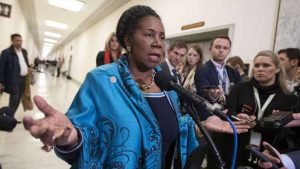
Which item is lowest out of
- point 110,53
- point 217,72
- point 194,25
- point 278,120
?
point 278,120

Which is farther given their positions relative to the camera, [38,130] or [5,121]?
[5,121]

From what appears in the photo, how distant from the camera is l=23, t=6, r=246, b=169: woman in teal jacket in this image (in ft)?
3.27

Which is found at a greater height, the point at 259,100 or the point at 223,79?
the point at 223,79

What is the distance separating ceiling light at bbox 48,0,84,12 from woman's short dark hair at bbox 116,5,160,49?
9.05 metres

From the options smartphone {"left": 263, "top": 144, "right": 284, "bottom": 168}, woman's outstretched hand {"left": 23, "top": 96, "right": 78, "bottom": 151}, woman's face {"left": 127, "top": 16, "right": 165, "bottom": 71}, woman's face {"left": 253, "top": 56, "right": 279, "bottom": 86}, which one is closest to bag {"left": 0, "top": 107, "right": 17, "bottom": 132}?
woman's outstretched hand {"left": 23, "top": 96, "right": 78, "bottom": 151}

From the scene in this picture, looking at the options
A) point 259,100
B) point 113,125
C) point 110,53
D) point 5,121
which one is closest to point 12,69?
point 110,53

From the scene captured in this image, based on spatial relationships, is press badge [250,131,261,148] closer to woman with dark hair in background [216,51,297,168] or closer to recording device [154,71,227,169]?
woman with dark hair in background [216,51,297,168]

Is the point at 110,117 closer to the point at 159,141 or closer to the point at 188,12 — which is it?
the point at 159,141

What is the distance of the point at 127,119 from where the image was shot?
1.03m

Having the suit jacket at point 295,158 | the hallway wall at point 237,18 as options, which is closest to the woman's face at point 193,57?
the hallway wall at point 237,18

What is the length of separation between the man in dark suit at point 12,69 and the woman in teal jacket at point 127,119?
389 centimetres

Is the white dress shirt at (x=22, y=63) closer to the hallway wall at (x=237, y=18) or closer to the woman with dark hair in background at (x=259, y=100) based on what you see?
the hallway wall at (x=237, y=18)

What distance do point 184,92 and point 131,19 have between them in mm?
505

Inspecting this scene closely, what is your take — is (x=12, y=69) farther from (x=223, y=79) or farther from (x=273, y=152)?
(x=273, y=152)
